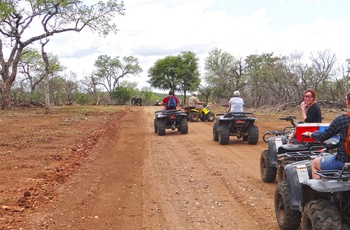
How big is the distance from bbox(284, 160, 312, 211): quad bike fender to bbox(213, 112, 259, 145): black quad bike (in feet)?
25.2

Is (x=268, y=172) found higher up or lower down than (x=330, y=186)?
lower down

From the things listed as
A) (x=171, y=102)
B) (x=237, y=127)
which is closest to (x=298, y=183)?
(x=237, y=127)

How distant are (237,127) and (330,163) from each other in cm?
850

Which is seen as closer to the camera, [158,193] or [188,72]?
[158,193]

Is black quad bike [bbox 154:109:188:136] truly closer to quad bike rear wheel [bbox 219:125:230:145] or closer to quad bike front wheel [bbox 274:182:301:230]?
quad bike rear wheel [bbox 219:125:230:145]

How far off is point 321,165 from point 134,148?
8333 mm

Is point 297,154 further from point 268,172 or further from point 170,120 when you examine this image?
point 170,120

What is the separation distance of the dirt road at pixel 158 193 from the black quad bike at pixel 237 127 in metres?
0.84

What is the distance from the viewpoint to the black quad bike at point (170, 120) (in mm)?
15555

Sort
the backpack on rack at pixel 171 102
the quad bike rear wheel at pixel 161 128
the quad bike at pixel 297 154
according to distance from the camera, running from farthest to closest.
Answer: the backpack on rack at pixel 171 102 < the quad bike rear wheel at pixel 161 128 < the quad bike at pixel 297 154

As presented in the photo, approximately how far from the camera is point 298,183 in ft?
15.6

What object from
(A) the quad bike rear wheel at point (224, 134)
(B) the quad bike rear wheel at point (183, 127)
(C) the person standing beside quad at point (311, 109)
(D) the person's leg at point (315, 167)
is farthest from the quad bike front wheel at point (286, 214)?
(B) the quad bike rear wheel at point (183, 127)

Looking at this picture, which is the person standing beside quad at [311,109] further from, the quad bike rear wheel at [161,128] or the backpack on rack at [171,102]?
the backpack on rack at [171,102]

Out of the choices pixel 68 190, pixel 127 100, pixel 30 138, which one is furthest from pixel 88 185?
pixel 127 100
